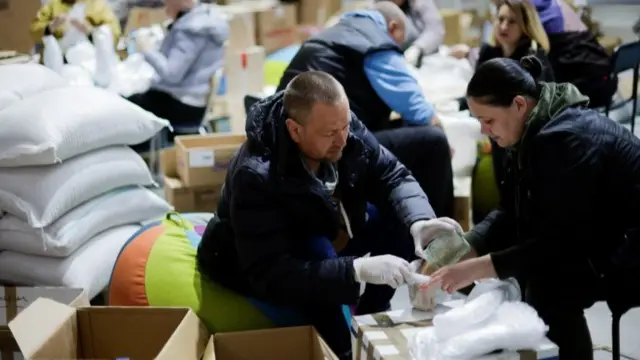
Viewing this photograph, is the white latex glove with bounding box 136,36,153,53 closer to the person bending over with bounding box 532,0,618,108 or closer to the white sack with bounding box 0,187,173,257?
the white sack with bounding box 0,187,173,257

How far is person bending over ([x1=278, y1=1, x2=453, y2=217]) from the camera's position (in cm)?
323

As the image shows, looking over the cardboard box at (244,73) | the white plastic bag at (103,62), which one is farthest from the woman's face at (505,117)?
the cardboard box at (244,73)

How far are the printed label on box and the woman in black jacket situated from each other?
1589 mm

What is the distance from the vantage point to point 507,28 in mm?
3479

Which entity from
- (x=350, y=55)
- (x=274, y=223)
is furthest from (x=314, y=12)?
(x=274, y=223)

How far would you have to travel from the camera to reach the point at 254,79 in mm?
5273

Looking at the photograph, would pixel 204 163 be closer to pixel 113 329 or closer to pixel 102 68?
pixel 102 68

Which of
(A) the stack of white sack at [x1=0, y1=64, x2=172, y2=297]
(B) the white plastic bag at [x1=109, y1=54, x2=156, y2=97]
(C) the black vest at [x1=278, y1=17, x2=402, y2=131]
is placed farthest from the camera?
(B) the white plastic bag at [x1=109, y1=54, x2=156, y2=97]

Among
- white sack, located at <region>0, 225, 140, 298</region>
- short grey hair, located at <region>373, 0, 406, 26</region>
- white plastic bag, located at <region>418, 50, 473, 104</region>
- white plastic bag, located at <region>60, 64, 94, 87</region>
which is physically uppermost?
short grey hair, located at <region>373, 0, 406, 26</region>

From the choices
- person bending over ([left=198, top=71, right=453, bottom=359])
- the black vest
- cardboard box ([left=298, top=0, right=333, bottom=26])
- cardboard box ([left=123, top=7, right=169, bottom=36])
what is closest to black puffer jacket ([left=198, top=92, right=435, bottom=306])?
person bending over ([left=198, top=71, right=453, bottom=359])

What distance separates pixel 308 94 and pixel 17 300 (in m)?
1.20

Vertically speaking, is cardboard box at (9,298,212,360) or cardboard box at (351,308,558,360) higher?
cardboard box at (351,308,558,360)

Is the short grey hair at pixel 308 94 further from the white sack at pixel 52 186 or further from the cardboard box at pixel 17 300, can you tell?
the white sack at pixel 52 186

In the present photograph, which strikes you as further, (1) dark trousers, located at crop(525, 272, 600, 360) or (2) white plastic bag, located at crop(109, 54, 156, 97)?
(2) white plastic bag, located at crop(109, 54, 156, 97)
